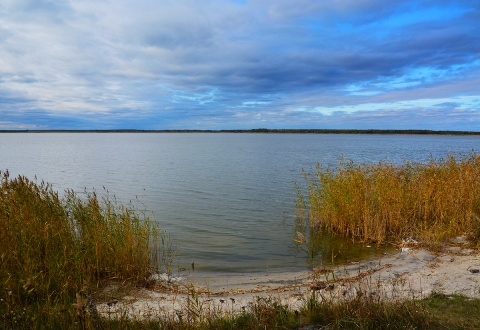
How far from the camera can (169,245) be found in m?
12.0

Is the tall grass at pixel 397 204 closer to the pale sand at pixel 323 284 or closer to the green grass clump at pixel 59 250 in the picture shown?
the pale sand at pixel 323 284

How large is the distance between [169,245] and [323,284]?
20.4 feet

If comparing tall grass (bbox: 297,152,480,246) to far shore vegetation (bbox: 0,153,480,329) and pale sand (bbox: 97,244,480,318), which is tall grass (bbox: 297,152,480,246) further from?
pale sand (bbox: 97,244,480,318)

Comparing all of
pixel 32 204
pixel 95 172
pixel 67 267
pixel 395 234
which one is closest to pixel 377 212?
pixel 395 234

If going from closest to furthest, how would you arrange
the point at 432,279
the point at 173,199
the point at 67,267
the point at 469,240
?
the point at 67,267 → the point at 432,279 → the point at 469,240 → the point at 173,199

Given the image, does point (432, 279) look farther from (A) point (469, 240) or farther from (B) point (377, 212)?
(B) point (377, 212)

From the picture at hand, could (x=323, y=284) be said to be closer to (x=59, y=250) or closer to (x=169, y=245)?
(x=59, y=250)

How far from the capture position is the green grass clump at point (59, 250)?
6277mm

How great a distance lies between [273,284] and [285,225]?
6.03 metres

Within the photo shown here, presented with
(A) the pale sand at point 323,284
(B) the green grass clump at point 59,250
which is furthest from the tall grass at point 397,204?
(B) the green grass clump at point 59,250

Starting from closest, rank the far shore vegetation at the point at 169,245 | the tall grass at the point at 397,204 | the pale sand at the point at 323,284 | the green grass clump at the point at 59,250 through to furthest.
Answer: the far shore vegetation at the point at 169,245
the green grass clump at the point at 59,250
the pale sand at the point at 323,284
the tall grass at the point at 397,204

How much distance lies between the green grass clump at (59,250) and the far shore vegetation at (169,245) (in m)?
0.03

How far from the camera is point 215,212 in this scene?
1678 centimetres

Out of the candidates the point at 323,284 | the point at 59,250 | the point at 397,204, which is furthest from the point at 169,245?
the point at 397,204
